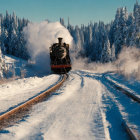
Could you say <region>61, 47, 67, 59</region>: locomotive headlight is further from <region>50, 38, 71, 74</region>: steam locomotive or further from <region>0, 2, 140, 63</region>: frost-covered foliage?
<region>0, 2, 140, 63</region>: frost-covered foliage

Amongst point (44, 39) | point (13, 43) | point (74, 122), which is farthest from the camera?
point (13, 43)

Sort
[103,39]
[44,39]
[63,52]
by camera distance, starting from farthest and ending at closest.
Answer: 1. [103,39]
2. [44,39]
3. [63,52]

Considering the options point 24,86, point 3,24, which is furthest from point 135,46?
point 3,24

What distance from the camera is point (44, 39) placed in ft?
93.9

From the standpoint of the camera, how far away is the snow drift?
2808cm

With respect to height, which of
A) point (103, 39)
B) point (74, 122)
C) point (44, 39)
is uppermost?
point (103, 39)

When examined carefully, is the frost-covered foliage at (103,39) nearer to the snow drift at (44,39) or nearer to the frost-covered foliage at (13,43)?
the frost-covered foliage at (13,43)

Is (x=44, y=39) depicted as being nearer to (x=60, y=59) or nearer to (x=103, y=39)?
(x=60, y=59)

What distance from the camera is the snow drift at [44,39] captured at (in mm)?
28078

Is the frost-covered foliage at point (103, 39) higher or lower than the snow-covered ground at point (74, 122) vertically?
higher

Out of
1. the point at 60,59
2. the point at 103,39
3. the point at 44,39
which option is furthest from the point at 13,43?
the point at 60,59

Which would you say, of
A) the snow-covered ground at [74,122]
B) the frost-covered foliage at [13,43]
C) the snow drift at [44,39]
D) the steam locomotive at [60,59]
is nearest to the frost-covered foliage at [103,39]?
the frost-covered foliage at [13,43]

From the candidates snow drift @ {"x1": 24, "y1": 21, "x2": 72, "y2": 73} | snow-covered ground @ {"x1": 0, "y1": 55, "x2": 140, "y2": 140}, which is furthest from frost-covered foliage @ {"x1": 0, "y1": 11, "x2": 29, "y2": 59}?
snow-covered ground @ {"x1": 0, "y1": 55, "x2": 140, "y2": 140}

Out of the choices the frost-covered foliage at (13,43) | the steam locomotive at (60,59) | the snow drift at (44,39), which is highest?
the frost-covered foliage at (13,43)
